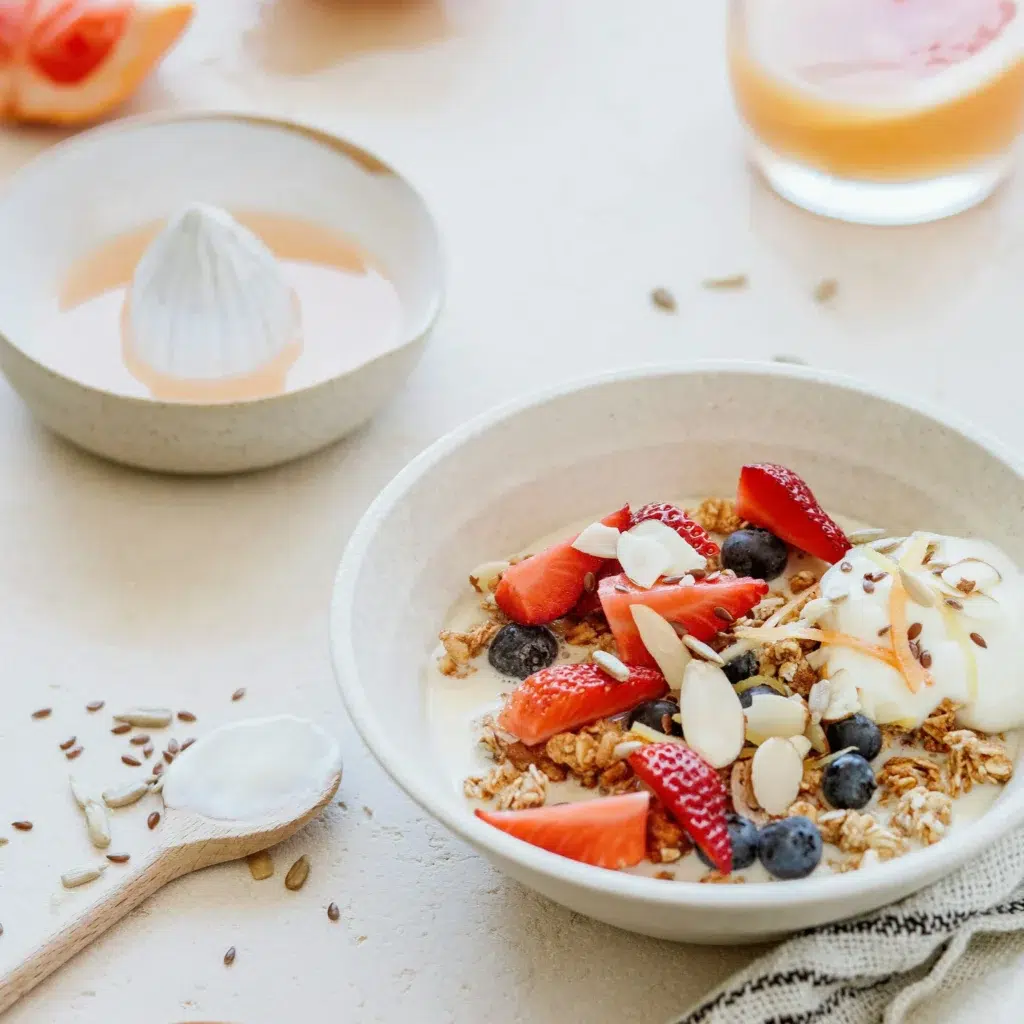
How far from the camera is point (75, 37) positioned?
4.88 ft

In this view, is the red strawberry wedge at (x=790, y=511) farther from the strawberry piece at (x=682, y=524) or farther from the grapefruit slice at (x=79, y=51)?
the grapefruit slice at (x=79, y=51)

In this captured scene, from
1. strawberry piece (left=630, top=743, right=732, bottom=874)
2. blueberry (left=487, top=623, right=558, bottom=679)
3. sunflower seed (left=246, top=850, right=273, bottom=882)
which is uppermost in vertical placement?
strawberry piece (left=630, top=743, right=732, bottom=874)

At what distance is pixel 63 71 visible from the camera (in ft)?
4.95

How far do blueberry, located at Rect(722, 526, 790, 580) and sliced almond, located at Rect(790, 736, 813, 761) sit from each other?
163mm

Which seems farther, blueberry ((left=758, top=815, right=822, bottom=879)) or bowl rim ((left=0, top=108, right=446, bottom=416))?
bowl rim ((left=0, top=108, right=446, bottom=416))

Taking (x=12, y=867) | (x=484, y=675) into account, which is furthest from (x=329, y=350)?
(x=12, y=867)

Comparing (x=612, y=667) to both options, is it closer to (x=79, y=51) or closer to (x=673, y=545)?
(x=673, y=545)

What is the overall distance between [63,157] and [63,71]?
0.24 metres

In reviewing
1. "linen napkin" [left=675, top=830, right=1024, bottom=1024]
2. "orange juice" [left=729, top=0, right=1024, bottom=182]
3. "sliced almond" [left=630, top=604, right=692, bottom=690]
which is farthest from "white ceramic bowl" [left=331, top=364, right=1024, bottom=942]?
"orange juice" [left=729, top=0, right=1024, bottom=182]

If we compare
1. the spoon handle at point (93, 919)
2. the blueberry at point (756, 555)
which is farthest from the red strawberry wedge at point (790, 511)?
the spoon handle at point (93, 919)

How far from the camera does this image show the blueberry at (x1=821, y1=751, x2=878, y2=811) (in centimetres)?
86

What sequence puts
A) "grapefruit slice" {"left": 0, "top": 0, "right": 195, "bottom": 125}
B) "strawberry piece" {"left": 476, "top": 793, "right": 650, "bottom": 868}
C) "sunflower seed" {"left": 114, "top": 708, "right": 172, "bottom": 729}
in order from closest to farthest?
"strawberry piece" {"left": 476, "top": 793, "right": 650, "bottom": 868} < "sunflower seed" {"left": 114, "top": 708, "right": 172, "bottom": 729} < "grapefruit slice" {"left": 0, "top": 0, "right": 195, "bottom": 125}

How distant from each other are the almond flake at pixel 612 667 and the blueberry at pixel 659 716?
0.08ft

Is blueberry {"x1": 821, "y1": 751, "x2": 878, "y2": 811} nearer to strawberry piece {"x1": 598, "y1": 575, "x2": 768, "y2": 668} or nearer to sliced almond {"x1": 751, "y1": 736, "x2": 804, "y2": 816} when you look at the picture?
sliced almond {"x1": 751, "y1": 736, "x2": 804, "y2": 816}
